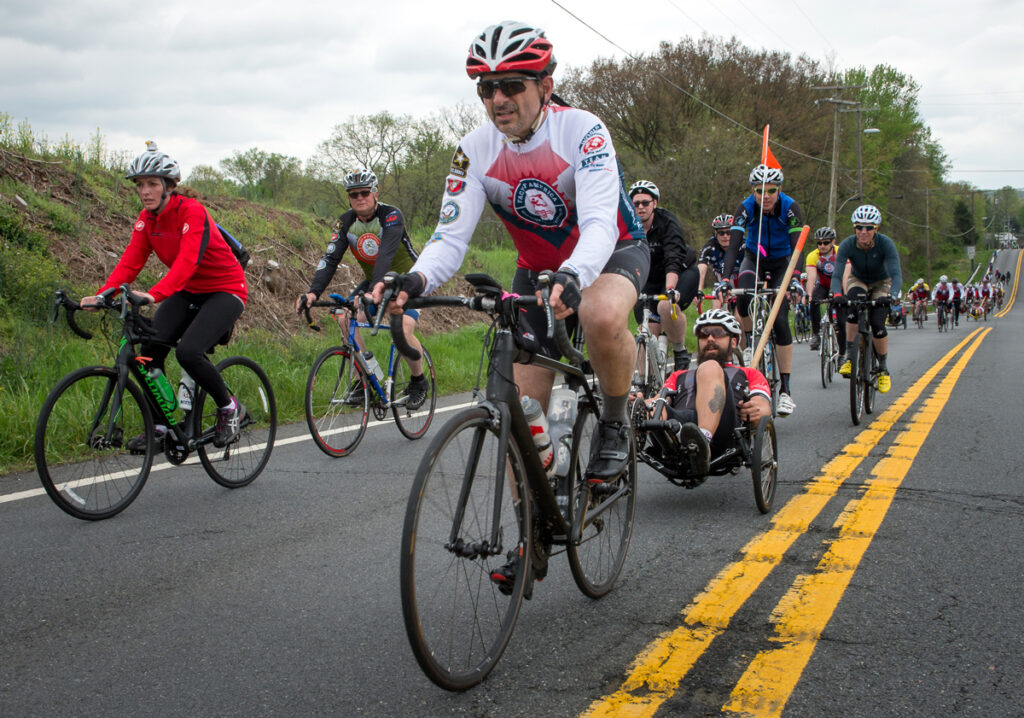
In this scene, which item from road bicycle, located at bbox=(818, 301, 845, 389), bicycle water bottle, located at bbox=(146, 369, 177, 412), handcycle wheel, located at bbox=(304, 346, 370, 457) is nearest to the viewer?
bicycle water bottle, located at bbox=(146, 369, 177, 412)

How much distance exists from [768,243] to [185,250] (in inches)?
221

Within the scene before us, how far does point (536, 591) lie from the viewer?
385 cm

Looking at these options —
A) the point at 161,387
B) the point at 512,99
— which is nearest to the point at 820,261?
the point at 161,387

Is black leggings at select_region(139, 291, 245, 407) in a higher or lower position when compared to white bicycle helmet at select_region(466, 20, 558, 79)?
lower

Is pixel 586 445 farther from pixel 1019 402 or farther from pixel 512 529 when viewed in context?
pixel 1019 402

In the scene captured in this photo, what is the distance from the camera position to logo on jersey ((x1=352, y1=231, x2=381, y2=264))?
26.0 ft

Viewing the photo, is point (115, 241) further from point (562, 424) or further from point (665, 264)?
point (562, 424)

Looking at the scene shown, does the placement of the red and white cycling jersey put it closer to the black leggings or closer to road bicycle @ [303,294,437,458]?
the black leggings

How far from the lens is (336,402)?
7.21 m

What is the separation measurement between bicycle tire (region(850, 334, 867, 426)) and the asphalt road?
2.14 metres

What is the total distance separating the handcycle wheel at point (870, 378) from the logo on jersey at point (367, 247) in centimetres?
505

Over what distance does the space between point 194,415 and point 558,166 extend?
3.47 meters

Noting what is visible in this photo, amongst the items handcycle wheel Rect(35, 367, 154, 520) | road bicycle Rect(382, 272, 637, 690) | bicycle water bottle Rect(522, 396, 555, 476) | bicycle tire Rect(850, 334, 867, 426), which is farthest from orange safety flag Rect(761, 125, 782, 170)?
handcycle wheel Rect(35, 367, 154, 520)

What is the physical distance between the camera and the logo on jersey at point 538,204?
3521 mm
